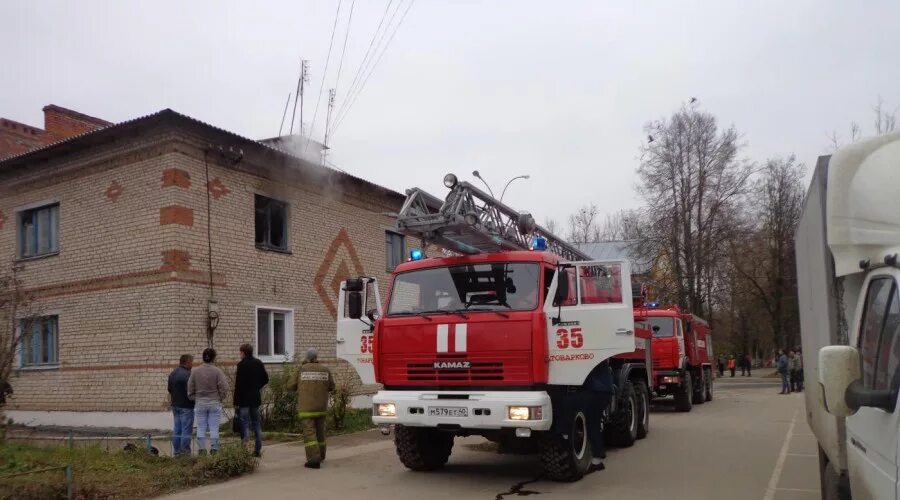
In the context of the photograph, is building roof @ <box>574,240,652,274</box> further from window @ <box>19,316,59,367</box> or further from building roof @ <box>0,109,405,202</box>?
window @ <box>19,316,59,367</box>

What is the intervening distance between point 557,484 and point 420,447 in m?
1.79

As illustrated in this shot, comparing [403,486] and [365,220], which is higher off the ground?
[365,220]

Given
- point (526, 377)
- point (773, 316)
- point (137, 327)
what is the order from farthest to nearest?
point (773, 316) → point (137, 327) → point (526, 377)

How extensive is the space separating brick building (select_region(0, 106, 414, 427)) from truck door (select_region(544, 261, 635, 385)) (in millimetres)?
5381

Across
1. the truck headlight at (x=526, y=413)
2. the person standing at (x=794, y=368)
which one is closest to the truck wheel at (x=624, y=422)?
the truck headlight at (x=526, y=413)

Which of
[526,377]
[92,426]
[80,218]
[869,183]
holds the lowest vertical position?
[92,426]

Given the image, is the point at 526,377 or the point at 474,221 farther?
the point at 474,221

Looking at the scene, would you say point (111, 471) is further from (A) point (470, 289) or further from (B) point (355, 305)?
(A) point (470, 289)

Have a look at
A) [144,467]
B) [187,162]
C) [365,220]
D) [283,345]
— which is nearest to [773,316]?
[365,220]

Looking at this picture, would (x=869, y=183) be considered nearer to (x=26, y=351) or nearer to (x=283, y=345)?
(x=283, y=345)

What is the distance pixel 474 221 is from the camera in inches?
346

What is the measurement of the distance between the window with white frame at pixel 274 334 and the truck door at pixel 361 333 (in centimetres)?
651

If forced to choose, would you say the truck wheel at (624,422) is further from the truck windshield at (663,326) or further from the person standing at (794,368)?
the person standing at (794,368)

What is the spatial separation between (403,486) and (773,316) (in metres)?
37.6
